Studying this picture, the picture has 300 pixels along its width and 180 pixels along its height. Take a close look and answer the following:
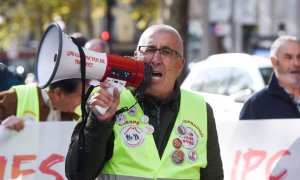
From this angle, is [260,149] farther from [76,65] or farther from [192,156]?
[76,65]

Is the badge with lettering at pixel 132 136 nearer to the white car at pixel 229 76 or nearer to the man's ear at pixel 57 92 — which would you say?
the man's ear at pixel 57 92

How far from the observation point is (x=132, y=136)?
13.2 feet

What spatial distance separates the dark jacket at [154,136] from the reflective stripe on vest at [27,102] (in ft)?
5.23

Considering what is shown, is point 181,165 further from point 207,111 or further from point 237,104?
point 237,104

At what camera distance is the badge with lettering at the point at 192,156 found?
408cm

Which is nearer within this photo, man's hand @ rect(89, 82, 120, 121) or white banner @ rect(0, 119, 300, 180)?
man's hand @ rect(89, 82, 120, 121)

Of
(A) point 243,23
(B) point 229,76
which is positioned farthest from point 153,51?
(A) point 243,23

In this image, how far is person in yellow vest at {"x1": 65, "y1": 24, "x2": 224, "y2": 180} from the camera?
3881mm

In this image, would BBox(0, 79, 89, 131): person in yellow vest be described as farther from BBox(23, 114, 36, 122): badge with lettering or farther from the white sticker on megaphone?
the white sticker on megaphone

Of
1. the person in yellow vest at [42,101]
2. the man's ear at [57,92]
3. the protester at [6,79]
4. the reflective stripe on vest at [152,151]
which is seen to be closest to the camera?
the reflective stripe on vest at [152,151]

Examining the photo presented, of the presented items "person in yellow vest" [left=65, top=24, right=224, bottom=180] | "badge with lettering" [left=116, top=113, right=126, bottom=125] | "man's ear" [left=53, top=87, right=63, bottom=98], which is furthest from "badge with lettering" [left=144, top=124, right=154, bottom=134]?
"man's ear" [left=53, top=87, right=63, bottom=98]

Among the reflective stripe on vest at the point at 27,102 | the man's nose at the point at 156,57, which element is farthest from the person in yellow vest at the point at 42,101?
the man's nose at the point at 156,57

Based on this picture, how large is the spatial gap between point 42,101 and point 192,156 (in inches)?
74.5

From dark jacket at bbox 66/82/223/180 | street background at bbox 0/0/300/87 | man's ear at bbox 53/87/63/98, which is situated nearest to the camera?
dark jacket at bbox 66/82/223/180
